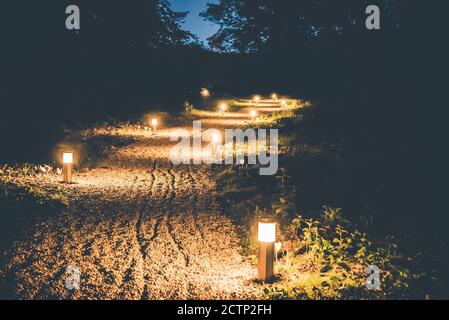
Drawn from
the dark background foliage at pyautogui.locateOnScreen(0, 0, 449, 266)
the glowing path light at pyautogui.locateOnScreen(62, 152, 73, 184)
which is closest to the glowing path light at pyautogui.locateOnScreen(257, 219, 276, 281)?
the dark background foliage at pyautogui.locateOnScreen(0, 0, 449, 266)

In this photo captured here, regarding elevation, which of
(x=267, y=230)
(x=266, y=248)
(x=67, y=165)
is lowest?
(x=266, y=248)

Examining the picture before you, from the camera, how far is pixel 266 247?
5270 millimetres

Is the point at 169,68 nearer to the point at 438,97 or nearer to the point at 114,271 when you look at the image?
the point at 438,97

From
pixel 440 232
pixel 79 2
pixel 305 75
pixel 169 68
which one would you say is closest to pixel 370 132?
pixel 440 232

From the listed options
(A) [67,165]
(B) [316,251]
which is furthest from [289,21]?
(B) [316,251]

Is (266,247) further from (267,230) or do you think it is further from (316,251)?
(316,251)

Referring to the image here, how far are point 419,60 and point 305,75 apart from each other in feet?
35.5

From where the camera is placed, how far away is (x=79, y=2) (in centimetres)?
1931

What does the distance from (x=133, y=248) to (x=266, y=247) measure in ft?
7.36

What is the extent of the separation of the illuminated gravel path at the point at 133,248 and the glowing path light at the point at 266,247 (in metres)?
0.21

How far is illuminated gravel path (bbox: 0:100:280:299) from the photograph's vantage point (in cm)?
509
